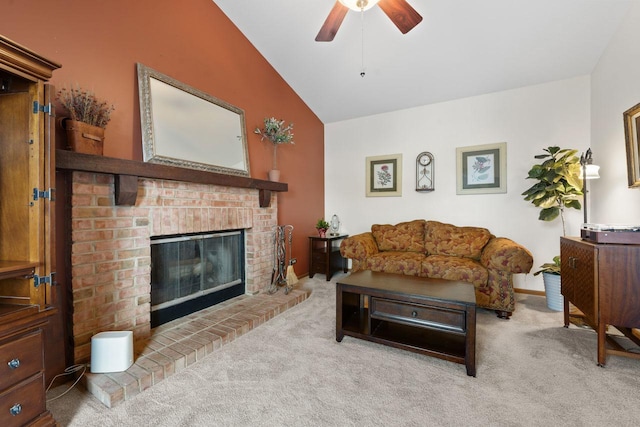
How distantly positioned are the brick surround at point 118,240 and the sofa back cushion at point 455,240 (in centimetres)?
272

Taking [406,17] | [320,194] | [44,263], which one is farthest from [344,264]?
Result: [44,263]

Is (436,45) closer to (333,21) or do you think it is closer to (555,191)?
(333,21)

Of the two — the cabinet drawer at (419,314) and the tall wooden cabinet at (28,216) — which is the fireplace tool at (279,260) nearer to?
the cabinet drawer at (419,314)

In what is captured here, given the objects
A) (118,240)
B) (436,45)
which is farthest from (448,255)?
(118,240)

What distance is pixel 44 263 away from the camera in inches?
49.6

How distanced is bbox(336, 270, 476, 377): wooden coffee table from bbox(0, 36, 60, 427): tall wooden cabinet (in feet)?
5.60

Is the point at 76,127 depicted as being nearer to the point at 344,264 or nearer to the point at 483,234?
the point at 344,264

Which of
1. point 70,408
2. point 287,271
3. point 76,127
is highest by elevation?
point 76,127

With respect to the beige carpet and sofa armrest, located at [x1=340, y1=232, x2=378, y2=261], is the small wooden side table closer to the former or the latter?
sofa armrest, located at [x1=340, y1=232, x2=378, y2=261]

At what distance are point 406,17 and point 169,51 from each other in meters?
1.98

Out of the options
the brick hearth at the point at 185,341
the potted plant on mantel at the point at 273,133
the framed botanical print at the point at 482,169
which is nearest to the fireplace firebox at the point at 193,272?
the brick hearth at the point at 185,341

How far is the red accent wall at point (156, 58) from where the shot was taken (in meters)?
1.73

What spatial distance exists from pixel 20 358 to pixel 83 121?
1.35 meters

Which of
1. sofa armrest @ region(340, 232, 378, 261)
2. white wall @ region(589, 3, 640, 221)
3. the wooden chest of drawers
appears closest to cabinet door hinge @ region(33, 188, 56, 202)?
the wooden chest of drawers
